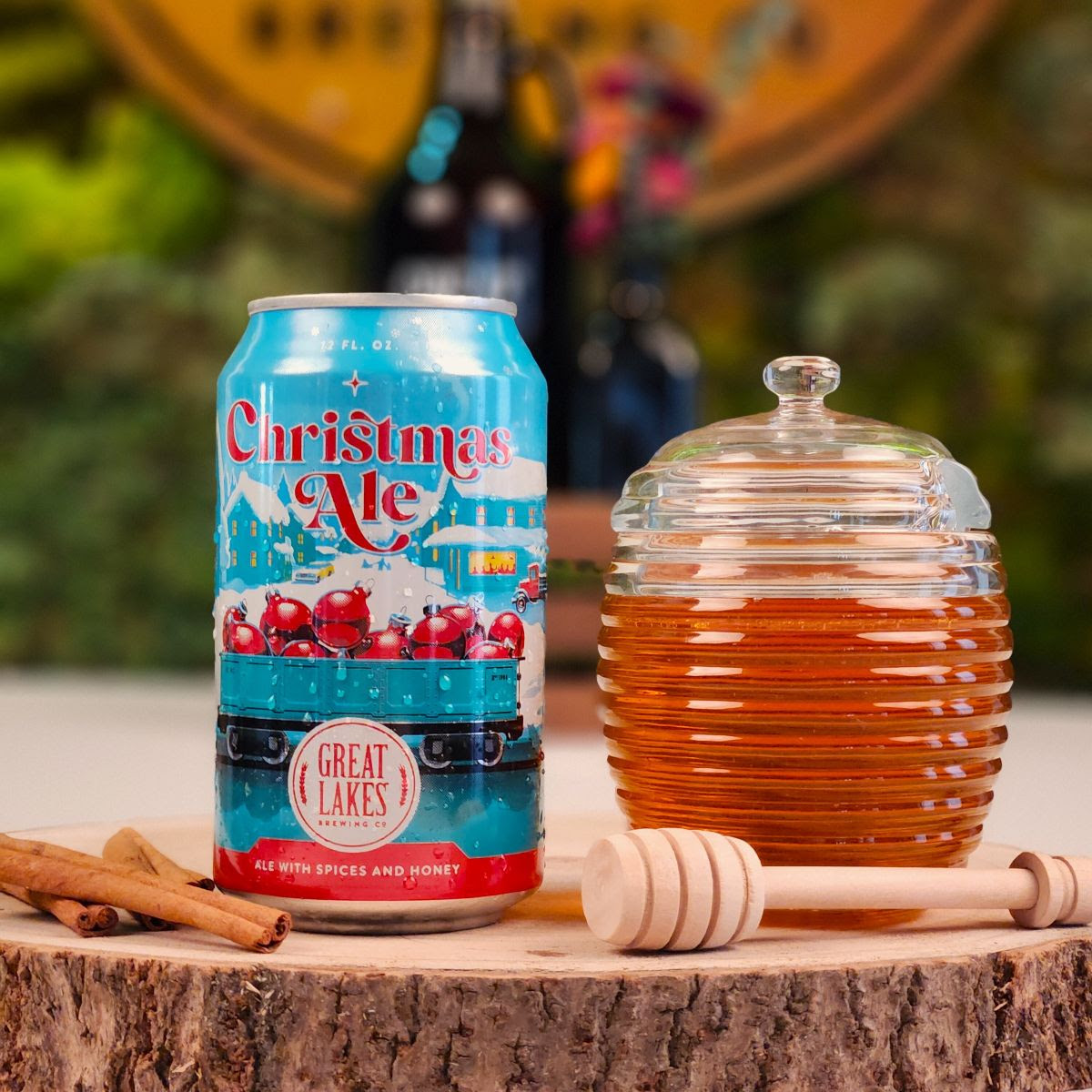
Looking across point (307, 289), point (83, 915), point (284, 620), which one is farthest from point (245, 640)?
point (307, 289)

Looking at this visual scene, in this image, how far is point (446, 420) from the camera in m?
0.80

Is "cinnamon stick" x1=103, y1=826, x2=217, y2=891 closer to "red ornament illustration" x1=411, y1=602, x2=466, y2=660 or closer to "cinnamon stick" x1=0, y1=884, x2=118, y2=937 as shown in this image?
"cinnamon stick" x1=0, y1=884, x2=118, y2=937

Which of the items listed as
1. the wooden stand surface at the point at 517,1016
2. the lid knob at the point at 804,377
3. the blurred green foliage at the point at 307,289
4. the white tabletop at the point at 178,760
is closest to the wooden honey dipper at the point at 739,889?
the wooden stand surface at the point at 517,1016

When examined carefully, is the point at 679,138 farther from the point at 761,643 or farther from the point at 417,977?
the point at 417,977

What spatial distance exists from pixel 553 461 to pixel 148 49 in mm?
1067

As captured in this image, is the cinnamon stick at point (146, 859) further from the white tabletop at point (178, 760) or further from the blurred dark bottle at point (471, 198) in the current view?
the blurred dark bottle at point (471, 198)

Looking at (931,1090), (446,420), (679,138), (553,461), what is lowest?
(931,1090)

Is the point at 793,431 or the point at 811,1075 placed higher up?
the point at 793,431

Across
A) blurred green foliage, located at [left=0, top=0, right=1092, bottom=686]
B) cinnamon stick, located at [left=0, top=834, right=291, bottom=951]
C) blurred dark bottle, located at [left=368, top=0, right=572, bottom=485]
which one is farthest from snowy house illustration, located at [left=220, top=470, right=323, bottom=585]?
blurred green foliage, located at [left=0, top=0, right=1092, bottom=686]

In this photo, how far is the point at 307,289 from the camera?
2.76 m

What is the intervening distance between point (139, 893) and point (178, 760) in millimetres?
1146

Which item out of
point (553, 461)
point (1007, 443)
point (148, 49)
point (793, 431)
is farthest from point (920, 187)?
point (793, 431)

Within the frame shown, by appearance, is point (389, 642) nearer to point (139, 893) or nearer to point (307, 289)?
point (139, 893)

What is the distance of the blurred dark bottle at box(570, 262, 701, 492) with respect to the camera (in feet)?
7.10
